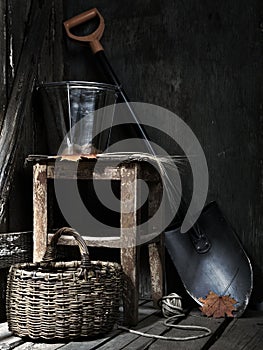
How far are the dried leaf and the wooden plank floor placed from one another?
0.12 feet

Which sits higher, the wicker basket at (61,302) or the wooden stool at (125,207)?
the wooden stool at (125,207)

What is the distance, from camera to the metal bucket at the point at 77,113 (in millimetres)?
2188

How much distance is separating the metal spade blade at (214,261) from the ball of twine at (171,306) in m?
0.07

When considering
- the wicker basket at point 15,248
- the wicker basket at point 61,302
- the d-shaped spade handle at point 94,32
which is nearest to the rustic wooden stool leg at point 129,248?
the wicker basket at point 61,302

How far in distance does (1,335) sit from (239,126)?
1.26 m

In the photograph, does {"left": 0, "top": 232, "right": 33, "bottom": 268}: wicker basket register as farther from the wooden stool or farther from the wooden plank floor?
the wooden plank floor

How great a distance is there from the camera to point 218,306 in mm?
2160

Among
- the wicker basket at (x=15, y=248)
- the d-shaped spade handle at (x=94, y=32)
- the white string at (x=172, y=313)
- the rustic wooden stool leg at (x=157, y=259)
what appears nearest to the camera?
the white string at (x=172, y=313)

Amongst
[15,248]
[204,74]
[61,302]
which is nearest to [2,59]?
[15,248]

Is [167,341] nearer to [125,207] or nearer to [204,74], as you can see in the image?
[125,207]

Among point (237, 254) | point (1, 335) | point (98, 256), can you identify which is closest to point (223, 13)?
point (237, 254)

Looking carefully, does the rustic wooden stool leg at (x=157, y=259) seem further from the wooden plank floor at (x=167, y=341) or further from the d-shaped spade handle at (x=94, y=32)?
the d-shaped spade handle at (x=94, y=32)

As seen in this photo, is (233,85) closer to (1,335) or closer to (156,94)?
(156,94)

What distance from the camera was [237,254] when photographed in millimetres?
2271
